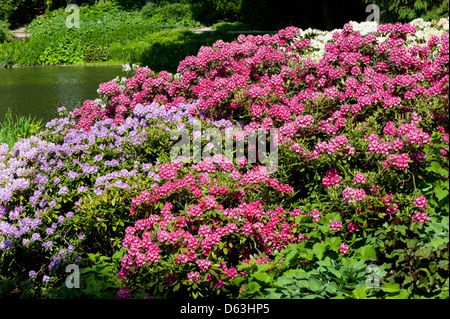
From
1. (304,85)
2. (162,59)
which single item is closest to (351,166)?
(304,85)

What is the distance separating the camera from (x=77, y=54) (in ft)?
48.8

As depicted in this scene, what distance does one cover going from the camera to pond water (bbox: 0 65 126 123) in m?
8.09

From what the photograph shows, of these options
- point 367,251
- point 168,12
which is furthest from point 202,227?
point 168,12

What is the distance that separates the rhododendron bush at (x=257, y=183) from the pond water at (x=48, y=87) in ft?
10.9

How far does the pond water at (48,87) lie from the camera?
26.5 feet

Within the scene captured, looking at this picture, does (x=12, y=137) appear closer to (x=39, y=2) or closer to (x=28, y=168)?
(x=28, y=168)

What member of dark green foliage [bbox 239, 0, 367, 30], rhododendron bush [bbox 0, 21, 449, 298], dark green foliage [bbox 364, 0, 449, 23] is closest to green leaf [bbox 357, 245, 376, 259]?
rhododendron bush [bbox 0, 21, 449, 298]

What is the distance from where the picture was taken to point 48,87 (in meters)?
10.0

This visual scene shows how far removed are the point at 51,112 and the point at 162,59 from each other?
587 cm

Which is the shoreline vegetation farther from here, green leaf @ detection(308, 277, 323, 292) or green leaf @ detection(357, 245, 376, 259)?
green leaf @ detection(308, 277, 323, 292)

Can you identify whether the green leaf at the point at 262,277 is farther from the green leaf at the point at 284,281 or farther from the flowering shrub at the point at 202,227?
the flowering shrub at the point at 202,227

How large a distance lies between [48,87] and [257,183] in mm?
8015

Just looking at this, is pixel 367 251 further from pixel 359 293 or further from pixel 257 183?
pixel 257 183

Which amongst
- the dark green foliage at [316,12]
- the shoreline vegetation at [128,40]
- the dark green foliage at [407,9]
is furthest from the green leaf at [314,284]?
the dark green foliage at [316,12]
